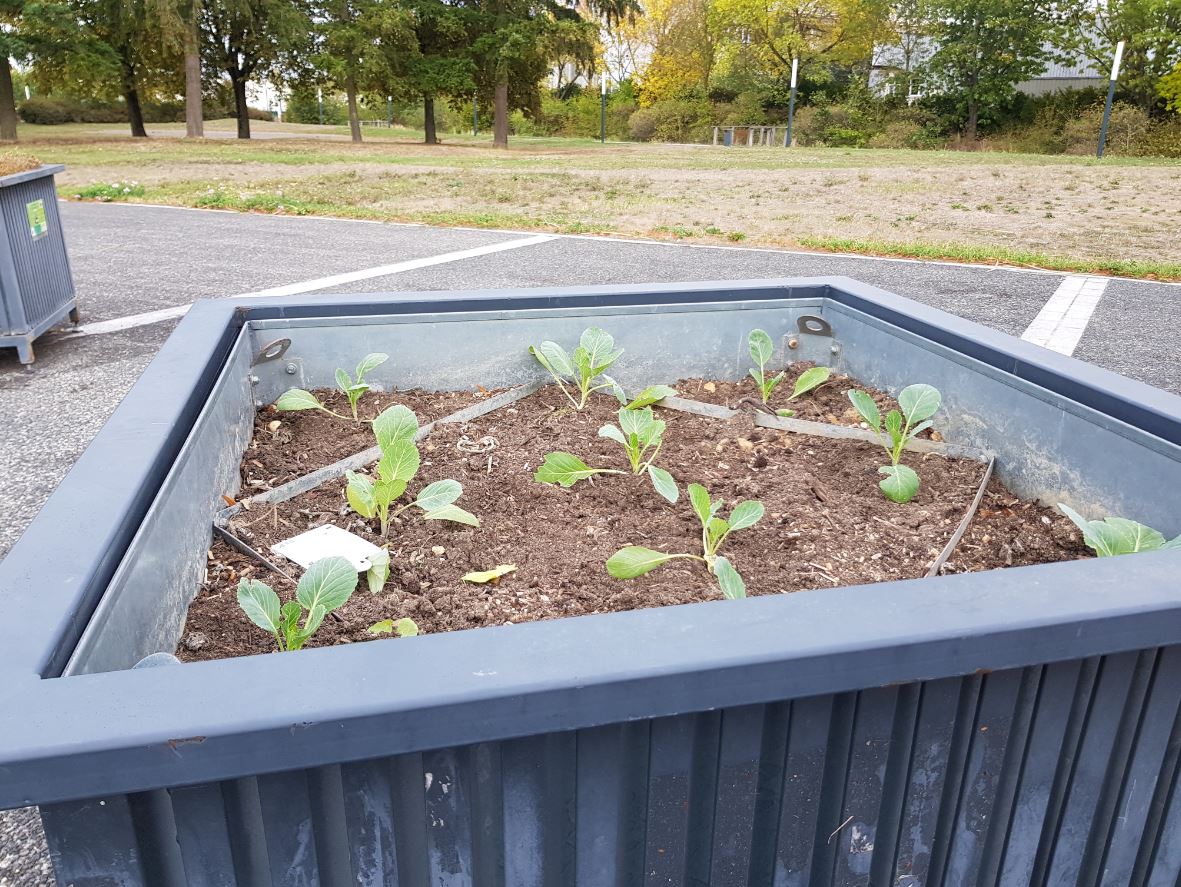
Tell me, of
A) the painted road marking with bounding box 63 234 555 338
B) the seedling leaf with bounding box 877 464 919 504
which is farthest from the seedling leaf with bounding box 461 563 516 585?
the painted road marking with bounding box 63 234 555 338

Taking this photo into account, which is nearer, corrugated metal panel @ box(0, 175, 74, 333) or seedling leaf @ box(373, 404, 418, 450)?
seedling leaf @ box(373, 404, 418, 450)

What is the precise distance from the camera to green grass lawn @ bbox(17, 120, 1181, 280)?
9.26m

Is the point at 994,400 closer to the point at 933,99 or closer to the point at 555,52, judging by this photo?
the point at 555,52

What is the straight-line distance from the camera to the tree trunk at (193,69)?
23.6m

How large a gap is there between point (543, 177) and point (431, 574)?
49.4 feet

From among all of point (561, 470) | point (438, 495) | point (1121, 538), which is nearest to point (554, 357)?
point (561, 470)

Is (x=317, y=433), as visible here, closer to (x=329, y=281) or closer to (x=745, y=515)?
(x=745, y=515)

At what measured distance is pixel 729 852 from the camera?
0.99m

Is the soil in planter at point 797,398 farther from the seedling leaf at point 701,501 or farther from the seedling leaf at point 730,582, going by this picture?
the seedling leaf at point 730,582

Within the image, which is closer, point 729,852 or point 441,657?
point 441,657

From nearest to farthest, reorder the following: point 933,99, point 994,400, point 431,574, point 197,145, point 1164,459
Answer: point 1164,459, point 431,574, point 994,400, point 197,145, point 933,99

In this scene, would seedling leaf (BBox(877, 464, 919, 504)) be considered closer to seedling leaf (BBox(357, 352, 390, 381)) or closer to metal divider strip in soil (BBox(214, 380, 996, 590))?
metal divider strip in soil (BBox(214, 380, 996, 590))

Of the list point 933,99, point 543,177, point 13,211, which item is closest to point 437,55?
point 543,177

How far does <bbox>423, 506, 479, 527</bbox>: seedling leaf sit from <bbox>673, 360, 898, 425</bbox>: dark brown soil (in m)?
0.89
